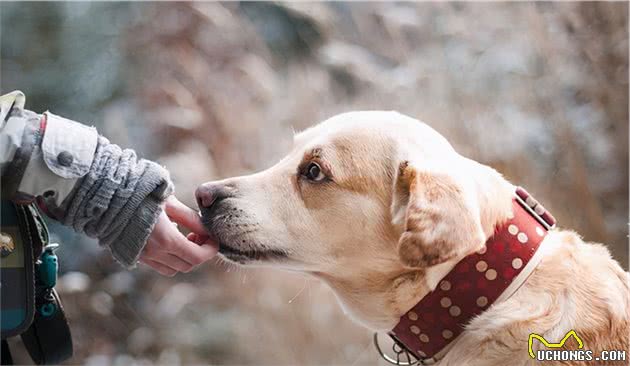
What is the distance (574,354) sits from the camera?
1103 mm

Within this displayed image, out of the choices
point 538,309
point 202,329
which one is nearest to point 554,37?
point 538,309

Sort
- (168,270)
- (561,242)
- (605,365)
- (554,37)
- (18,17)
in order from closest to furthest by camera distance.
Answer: (605,365)
(561,242)
(168,270)
(18,17)
(554,37)

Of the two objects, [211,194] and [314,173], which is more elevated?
[314,173]

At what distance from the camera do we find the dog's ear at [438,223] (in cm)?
105

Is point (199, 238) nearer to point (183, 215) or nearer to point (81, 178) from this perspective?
point (183, 215)

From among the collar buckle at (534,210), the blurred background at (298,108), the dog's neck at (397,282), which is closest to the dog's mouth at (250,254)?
the dog's neck at (397,282)

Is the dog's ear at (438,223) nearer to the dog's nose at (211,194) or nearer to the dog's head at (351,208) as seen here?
the dog's head at (351,208)

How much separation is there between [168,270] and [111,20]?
115cm

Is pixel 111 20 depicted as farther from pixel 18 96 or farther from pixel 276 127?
pixel 18 96

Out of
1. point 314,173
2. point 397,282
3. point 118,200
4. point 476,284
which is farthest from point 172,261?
point 476,284

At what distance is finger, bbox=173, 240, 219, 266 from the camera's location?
1236mm

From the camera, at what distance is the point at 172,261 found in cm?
127

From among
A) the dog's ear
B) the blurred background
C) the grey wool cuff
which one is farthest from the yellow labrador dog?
the blurred background

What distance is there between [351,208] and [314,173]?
0.33ft
